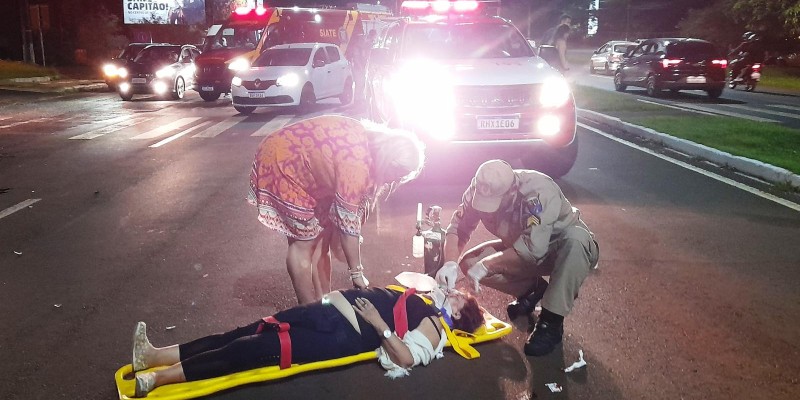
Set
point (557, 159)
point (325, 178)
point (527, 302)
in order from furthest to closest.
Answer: point (557, 159), point (527, 302), point (325, 178)

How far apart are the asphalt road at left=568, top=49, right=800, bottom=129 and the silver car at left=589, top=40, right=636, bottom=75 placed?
23.7 feet

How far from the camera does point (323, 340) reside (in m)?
3.92

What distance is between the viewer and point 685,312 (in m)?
4.89

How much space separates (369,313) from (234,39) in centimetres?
2295

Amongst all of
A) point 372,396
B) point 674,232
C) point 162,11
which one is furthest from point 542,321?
point 162,11

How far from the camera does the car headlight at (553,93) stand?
357 inches

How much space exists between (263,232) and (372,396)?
3537 millimetres

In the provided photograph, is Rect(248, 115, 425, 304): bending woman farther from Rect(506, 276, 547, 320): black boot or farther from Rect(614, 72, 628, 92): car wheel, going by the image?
Rect(614, 72, 628, 92): car wheel

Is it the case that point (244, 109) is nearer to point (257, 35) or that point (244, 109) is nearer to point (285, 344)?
point (257, 35)

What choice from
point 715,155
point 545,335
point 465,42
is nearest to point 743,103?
point 715,155

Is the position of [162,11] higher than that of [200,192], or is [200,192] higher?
[162,11]

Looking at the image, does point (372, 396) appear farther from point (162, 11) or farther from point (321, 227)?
point (162, 11)

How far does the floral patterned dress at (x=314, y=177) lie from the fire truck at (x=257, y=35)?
63.9 feet

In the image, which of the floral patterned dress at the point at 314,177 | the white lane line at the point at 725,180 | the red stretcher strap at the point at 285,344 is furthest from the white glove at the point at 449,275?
the white lane line at the point at 725,180
